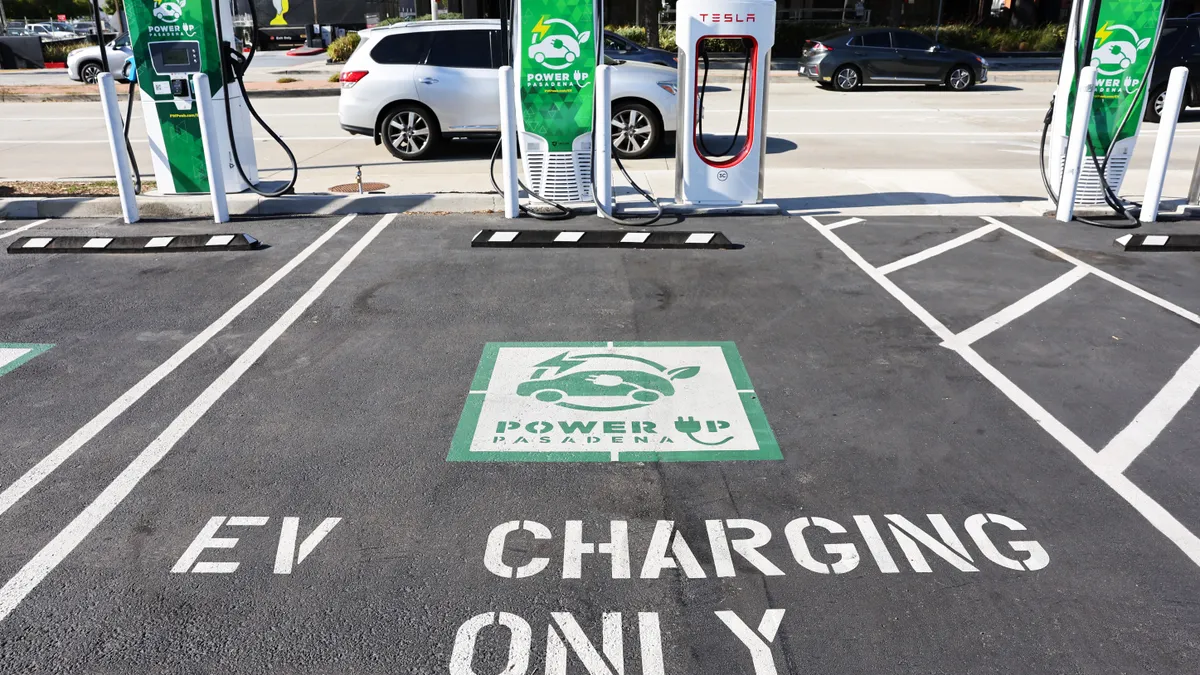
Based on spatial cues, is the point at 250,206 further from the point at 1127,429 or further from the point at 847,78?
the point at 847,78

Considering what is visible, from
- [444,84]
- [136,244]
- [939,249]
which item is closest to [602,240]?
[939,249]

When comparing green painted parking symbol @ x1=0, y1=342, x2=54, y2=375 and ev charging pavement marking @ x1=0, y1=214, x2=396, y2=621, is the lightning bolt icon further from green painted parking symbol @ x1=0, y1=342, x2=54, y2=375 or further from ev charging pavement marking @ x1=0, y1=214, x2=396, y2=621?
green painted parking symbol @ x1=0, y1=342, x2=54, y2=375

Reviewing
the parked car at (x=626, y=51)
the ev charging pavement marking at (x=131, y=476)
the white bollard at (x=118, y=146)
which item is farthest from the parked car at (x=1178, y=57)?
the white bollard at (x=118, y=146)

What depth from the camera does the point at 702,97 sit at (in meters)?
8.83

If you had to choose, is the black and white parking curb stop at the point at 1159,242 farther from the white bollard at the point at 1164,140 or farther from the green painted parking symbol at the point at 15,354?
the green painted parking symbol at the point at 15,354

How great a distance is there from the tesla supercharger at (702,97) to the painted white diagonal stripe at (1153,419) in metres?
4.64

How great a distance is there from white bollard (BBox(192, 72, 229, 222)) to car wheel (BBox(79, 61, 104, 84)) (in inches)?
696

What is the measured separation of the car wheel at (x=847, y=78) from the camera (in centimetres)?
2145

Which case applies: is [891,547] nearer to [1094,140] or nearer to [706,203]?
[706,203]

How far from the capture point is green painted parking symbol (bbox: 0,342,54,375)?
5.57 meters

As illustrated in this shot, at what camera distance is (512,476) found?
13.9ft

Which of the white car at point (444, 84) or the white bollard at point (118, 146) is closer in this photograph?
the white bollard at point (118, 146)

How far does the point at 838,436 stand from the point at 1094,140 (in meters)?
6.69

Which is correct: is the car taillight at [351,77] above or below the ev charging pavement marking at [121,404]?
above
